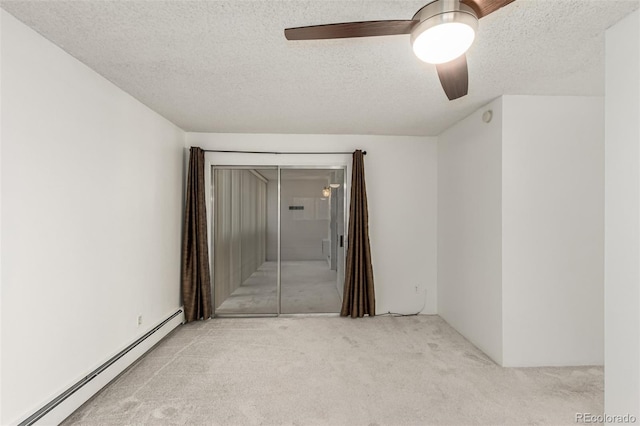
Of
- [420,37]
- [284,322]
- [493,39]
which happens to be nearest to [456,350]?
[284,322]

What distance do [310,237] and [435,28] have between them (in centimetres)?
339

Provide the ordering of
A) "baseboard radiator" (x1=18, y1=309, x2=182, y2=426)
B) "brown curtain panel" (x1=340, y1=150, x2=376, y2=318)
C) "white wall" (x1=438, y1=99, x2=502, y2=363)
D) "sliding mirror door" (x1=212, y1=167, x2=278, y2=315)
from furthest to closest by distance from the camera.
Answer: "sliding mirror door" (x1=212, y1=167, x2=278, y2=315)
"brown curtain panel" (x1=340, y1=150, x2=376, y2=318)
"white wall" (x1=438, y1=99, x2=502, y2=363)
"baseboard radiator" (x1=18, y1=309, x2=182, y2=426)

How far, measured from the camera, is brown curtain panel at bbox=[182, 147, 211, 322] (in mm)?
3912

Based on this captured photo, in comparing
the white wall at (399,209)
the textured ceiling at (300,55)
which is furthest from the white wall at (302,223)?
the textured ceiling at (300,55)

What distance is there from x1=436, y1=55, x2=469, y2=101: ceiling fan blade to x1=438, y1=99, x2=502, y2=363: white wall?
1401 mm

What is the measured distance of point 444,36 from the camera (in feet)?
4.19

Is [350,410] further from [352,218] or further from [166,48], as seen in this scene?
[166,48]

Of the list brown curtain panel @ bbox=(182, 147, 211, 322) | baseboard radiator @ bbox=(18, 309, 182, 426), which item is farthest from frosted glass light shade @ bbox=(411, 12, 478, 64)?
brown curtain panel @ bbox=(182, 147, 211, 322)

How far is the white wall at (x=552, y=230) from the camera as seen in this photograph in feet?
9.18

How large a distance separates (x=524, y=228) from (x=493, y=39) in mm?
1682

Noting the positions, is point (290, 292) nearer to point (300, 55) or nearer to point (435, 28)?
point (300, 55)

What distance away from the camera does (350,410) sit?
219 cm
